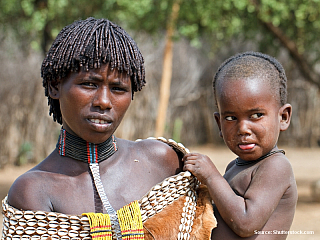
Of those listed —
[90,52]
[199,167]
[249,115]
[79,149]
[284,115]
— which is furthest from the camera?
[284,115]

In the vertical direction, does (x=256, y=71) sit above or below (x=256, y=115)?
above

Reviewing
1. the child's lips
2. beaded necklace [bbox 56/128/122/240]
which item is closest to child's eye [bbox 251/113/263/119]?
the child's lips

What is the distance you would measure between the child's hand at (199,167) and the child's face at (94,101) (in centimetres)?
44

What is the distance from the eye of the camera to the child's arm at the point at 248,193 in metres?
2.02

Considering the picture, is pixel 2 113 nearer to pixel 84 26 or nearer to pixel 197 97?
pixel 197 97

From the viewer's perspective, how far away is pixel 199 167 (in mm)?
2078

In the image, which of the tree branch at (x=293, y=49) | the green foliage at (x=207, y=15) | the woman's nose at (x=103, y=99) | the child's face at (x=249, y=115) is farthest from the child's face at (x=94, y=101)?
the tree branch at (x=293, y=49)

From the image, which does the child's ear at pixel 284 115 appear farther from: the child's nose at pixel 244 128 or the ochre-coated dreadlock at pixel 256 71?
the child's nose at pixel 244 128

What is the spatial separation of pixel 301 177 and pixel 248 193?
8.32m

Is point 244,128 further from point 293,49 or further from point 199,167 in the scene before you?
point 293,49

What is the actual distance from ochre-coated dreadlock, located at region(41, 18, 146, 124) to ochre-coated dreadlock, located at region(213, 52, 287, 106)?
0.55 metres

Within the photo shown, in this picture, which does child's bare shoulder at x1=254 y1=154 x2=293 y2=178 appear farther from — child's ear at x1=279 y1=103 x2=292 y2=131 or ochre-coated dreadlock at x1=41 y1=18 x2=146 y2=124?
ochre-coated dreadlock at x1=41 y1=18 x2=146 y2=124

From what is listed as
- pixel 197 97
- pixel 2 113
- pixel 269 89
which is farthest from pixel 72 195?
pixel 197 97

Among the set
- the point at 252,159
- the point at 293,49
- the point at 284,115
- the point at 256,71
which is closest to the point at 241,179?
the point at 252,159
